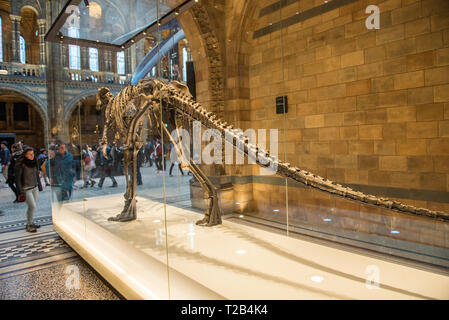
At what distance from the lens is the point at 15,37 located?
12.7 m

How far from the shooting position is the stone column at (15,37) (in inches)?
469

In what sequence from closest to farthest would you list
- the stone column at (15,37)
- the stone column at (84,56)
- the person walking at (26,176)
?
1. the stone column at (84,56)
2. the person walking at (26,176)
3. the stone column at (15,37)

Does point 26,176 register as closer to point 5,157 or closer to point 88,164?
point 88,164

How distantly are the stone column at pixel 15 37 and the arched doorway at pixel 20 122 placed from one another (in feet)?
25.8

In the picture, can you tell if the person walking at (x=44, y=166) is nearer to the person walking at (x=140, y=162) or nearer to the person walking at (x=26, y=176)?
the person walking at (x=26, y=176)

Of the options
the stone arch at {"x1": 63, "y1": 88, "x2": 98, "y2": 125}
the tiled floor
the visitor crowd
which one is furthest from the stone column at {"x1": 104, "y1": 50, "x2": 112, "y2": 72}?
the tiled floor

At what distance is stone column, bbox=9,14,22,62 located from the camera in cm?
1192

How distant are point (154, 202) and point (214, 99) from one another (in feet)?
7.04

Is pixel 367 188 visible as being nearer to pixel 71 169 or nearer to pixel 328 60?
pixel 328 60

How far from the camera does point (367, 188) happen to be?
281 centimetres

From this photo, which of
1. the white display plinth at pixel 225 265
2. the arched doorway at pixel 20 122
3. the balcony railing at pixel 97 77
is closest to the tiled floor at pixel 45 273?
the white display plinth at pixel 225 265

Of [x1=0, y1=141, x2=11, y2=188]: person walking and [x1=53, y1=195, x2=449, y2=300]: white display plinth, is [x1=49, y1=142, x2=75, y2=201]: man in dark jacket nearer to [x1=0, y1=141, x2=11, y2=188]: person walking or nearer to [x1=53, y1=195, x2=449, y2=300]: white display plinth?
[x1=53, y1=195, x2=449, y2=300]: white display plinth

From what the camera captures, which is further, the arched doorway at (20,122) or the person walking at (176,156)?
the arched doorway at (20,122)

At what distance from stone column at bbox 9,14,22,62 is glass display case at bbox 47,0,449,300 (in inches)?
396
